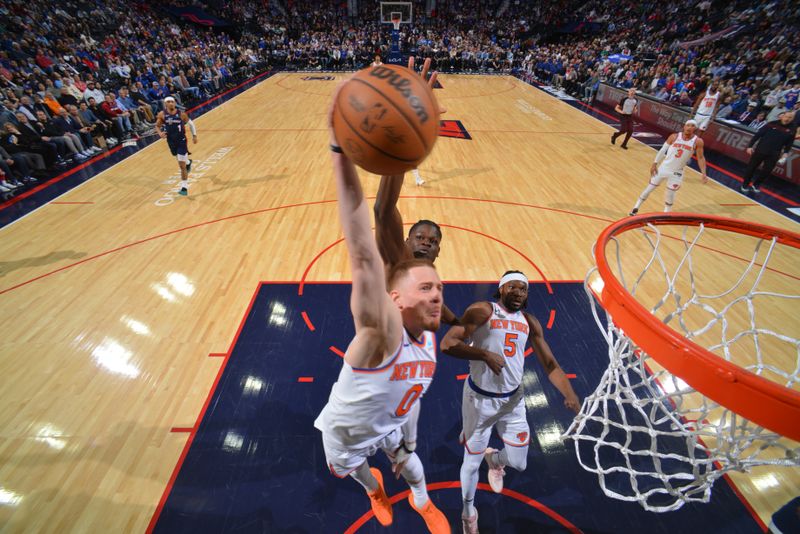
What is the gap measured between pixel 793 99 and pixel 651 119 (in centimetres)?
355

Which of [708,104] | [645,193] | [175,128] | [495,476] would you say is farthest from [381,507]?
[708,104]

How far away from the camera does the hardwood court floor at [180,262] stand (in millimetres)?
3217

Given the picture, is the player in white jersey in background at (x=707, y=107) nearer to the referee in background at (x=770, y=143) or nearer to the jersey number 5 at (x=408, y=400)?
the referee in background at (x=770, y=143)

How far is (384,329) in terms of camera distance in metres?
1.51

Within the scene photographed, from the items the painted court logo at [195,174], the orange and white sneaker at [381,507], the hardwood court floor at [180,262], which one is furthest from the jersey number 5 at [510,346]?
the painted court logo at [195,174]

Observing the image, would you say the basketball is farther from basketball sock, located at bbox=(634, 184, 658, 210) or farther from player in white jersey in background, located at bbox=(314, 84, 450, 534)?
basketball sock, located at bbox=(634, 184, 658, 210)

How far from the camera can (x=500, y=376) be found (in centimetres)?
256

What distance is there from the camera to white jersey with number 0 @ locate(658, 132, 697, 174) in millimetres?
6152

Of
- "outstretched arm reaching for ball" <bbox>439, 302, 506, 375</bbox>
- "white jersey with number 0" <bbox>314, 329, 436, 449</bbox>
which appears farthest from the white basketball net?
"white jersey with number 0" <bbox>314, 329, 436, 449</bbox>

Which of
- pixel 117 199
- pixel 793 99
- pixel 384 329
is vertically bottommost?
pixel 117 199

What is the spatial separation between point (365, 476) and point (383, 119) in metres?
2.14

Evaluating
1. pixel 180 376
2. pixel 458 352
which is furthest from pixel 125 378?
pixel 458 352

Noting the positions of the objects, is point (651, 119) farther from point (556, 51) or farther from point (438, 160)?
point (556, 51)

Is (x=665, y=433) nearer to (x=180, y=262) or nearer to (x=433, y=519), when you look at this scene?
(x=433, y=519)
